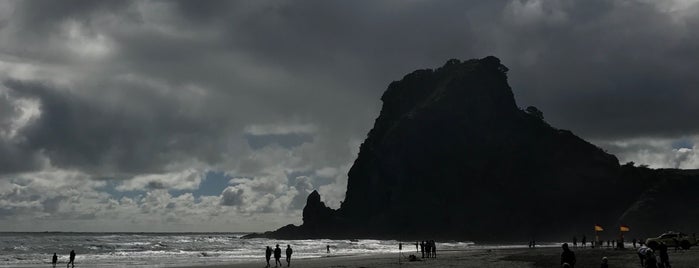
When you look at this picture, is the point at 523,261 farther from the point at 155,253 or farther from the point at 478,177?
the point at 478,177

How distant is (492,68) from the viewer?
19012cm

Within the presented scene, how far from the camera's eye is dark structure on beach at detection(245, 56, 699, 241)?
16388 centimetres

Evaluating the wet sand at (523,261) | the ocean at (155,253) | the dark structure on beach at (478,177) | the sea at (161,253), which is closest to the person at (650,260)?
the wet sand at (523,261)

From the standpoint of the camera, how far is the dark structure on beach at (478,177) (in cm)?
16388

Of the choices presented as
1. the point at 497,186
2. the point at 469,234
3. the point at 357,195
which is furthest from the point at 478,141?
the point at 357,195

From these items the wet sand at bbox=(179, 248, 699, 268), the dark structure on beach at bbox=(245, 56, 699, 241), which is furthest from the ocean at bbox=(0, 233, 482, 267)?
the dark structure on beach at bbox=(245, 56, 699, 241)

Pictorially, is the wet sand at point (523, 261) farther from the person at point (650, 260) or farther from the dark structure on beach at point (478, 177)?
the dark structure on beach at point (478, 177)

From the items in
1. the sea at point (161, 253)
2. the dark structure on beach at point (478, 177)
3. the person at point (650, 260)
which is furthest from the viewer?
the dark structure on beach at point (478, 177)

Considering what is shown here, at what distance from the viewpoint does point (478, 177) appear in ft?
578

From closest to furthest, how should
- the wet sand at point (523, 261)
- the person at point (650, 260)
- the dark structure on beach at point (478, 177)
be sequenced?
the person at point (650, 260) < the wet sand at point (523, 261) < the dark structure on beach at point (478, 177)

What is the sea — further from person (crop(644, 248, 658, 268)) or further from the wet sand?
person (crop(644, 248, 658, 268))

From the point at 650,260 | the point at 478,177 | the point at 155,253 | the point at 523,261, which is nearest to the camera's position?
the point at 650,260

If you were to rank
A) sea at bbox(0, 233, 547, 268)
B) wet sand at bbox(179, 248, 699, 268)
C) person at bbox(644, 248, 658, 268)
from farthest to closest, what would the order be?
sea at bbox(0, 233, 547, 268)
wet sand at bbox(179, 248, 699, 268)
person at bbox(644, 248, 658, 268)

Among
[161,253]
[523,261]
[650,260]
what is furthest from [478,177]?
[650,260]
